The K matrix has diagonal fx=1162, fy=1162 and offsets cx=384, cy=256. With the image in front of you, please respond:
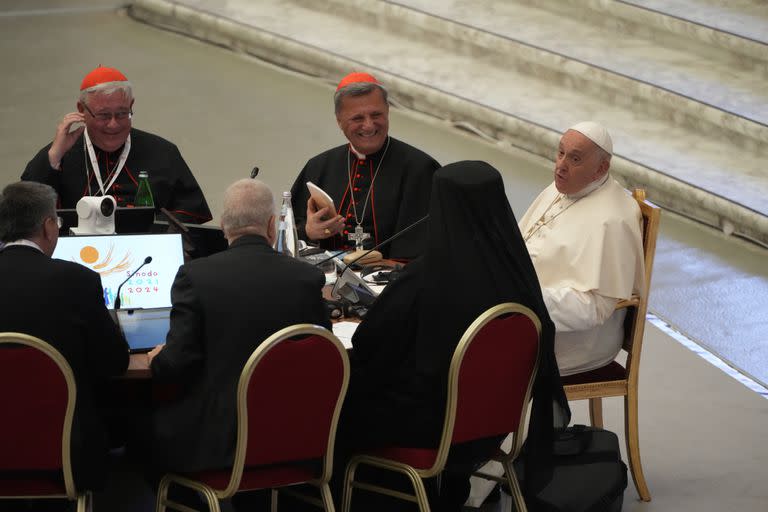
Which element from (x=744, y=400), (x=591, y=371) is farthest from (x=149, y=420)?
(x=744, y=400)

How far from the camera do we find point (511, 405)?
3.19 meters

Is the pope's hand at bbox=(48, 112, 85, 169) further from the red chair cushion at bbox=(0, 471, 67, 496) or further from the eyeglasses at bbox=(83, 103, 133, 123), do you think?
the red chair cushion at bbox=(0, 471, 67, 496)

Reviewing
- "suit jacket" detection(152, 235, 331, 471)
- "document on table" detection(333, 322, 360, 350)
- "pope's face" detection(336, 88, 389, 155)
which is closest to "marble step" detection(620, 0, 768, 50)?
"pope's face" detection(336, 88, 389, 155)

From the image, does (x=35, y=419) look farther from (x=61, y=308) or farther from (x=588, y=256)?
(x=588, y=256)

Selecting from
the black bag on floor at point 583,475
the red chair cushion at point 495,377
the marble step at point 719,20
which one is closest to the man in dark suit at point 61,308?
the red chair cushion at point 495,377

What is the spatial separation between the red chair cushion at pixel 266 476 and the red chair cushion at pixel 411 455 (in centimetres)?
23

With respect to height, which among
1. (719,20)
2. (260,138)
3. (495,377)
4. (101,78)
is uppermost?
(719,20)

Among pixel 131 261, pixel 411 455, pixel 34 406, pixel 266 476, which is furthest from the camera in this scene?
pixel 131 261

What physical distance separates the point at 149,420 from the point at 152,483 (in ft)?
0.67

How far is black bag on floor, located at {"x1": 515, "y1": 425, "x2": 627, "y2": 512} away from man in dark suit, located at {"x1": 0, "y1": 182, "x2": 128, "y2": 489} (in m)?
1.28

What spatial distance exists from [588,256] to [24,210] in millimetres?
1768

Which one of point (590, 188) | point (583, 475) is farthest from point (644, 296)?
point (583, 475)

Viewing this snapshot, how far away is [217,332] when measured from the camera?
2.94 meters

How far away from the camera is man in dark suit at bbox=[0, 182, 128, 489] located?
2895 millimetres
